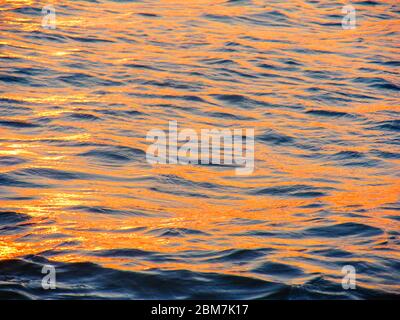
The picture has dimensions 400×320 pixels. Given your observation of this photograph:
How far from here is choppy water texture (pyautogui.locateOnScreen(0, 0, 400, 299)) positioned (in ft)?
20.0

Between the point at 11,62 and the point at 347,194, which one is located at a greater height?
the point at 11,62

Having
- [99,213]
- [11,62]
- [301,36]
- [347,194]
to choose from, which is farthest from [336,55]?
[99,213]

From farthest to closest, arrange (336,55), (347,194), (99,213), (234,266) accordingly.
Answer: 1. (336,55)
2. (347,194)
3. (99,213)
4. (234,266)

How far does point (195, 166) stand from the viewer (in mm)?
8391

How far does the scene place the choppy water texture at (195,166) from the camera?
6094 millimetres

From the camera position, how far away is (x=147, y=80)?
1152 cm

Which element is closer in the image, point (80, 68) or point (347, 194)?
point (347, 194)

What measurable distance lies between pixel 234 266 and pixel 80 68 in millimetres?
6233

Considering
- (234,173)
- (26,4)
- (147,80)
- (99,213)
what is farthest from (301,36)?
(99,213)

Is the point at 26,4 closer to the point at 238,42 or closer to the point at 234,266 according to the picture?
the point at 238,42

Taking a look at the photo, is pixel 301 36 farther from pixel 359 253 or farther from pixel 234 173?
pixel 359 253

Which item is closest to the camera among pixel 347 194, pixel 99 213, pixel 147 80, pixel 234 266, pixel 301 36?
pixel 234 266

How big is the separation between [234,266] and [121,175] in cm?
227

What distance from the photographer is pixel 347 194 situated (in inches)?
307
